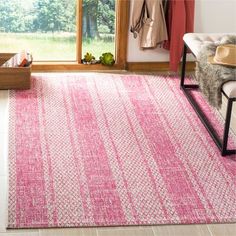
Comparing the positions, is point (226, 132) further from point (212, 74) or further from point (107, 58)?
point (107, 58)

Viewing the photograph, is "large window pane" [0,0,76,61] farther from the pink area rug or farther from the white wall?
the white wall

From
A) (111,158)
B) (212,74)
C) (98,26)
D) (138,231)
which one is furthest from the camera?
(98,26)

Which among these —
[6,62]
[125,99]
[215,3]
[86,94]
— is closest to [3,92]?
[6,62]

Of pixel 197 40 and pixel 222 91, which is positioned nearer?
pixel 222 91

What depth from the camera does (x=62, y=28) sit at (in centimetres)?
502

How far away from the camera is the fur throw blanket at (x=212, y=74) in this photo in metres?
3.81

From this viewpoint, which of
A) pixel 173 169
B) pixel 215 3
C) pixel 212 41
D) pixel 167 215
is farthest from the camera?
pixel 215 3

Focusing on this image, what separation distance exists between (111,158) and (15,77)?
1.22 meters

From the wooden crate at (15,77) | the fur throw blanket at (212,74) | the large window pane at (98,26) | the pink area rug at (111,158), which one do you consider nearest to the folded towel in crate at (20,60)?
the wooden crate at (15,77)

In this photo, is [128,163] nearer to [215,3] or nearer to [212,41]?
[212,41]

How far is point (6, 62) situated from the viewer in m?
4.70

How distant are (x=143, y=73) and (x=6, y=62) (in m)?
1.11

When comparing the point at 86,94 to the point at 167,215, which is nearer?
the point at 167,215

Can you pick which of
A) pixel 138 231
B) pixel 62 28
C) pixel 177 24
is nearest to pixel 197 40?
pixel 177 24
